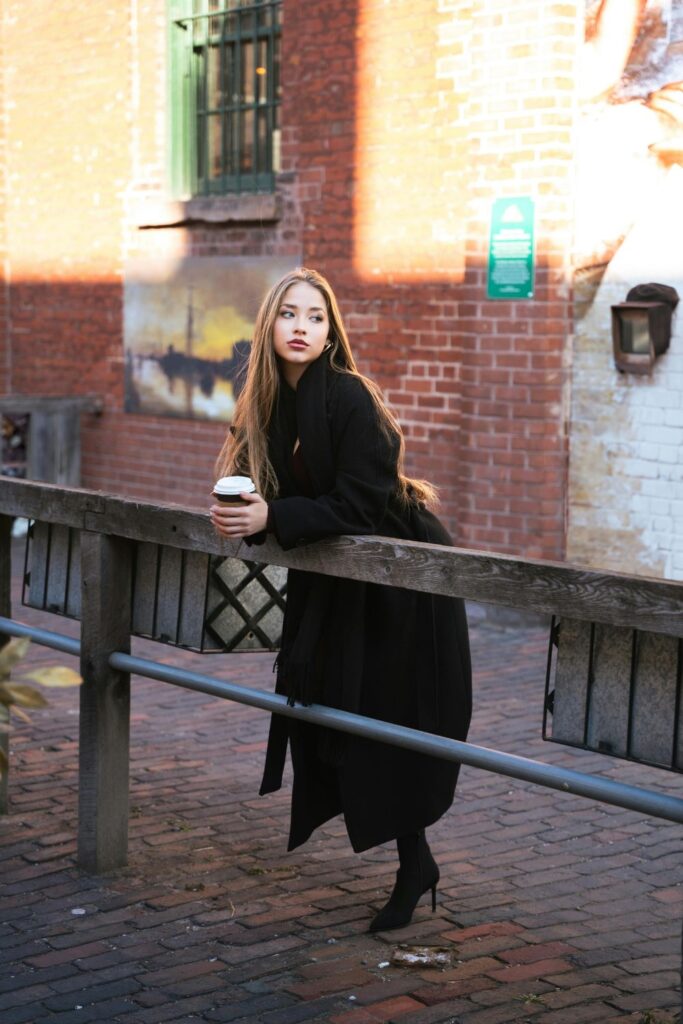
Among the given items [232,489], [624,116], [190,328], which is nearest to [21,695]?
[232,489]

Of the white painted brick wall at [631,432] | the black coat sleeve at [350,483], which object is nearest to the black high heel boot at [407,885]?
the black coat sleeve at [350,483]

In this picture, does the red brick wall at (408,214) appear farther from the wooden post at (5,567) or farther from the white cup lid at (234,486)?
the white cup lid at (234,486)

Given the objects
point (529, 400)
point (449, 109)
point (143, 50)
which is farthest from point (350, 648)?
point (143, 50)

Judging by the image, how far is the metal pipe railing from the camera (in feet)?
10.1

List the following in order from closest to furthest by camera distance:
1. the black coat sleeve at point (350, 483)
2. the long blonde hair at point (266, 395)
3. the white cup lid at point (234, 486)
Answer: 1. the white cup lid at point (234, 486)
2. the black coat sleeve at point (350, 483)
3. the long blonde hair at point (266, 395)

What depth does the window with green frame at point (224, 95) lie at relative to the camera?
33.1 feet

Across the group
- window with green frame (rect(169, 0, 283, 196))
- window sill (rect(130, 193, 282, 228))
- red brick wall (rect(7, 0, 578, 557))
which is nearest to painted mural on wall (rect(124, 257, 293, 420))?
red brick wall (rect(7, 0, 578, 557))

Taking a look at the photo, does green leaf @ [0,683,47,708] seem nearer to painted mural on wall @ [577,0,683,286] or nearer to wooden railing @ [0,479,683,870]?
wooden railing @ [0,479,683,870]

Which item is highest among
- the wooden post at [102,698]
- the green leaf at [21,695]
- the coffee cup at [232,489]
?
the coffee cup at [232,489]

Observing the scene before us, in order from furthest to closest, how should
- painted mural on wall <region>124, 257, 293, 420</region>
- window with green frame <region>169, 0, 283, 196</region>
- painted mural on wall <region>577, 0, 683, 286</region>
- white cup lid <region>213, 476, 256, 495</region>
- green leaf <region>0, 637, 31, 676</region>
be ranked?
painted mural on wall <region>124, 257, 293, 420</region>, window with green frame <region>169, 0, 283, 196</region>, painted mural on wall <region>577, 0, 683, 286</region>, white cup lid <region>213, 476, 256, 495</region>, green leaf <region>0, 637, 31, 676</region>

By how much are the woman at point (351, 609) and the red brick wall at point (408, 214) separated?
414 centimetres

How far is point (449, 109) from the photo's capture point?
8.42 meters

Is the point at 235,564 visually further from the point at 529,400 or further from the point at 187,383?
the point at 187,383

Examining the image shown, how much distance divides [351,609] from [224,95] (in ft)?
24.7
